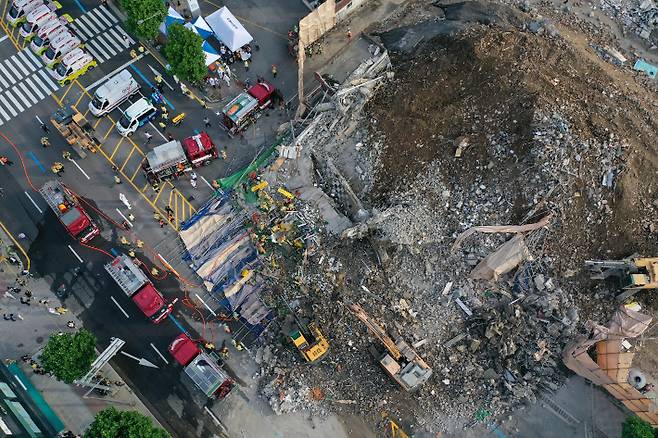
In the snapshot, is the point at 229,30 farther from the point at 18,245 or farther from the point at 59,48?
the point at 18,245

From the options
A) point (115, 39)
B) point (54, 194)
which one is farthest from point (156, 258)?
point (115, 39)

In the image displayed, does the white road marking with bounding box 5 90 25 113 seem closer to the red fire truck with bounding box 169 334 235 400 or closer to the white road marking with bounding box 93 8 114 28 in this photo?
the white road marking with bounding box 93 8 114 28

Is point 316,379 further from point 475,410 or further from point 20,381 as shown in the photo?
point 20,381

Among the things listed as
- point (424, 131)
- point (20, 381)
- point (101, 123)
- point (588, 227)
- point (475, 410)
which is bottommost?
point (475, 410)

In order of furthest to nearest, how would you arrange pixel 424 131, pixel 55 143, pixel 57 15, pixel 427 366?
pixel 57 15 → pixel 55 143 → pixel 424 131 → pixel 427 366

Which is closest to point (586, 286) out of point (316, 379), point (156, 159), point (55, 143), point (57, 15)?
point (316, 379)

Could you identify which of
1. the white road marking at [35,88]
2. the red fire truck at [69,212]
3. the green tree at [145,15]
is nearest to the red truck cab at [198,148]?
the red fire truck at [69,212]
